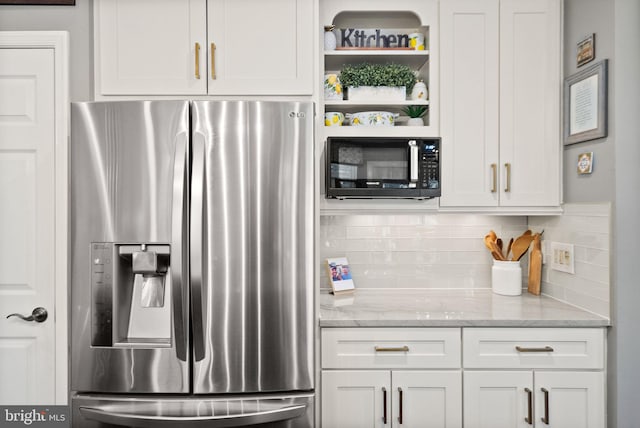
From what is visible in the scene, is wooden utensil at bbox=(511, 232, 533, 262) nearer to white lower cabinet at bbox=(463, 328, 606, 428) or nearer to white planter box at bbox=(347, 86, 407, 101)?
white lower cabinet at bbox=(463, 328, 606, 428)

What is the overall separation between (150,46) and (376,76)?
1038 mm

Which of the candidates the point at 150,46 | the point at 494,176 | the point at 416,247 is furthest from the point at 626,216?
the point at 150,46

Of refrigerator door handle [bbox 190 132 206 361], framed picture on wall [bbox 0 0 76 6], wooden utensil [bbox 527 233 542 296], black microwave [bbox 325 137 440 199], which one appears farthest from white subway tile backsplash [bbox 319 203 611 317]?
framed picture on wall [bbox 0 0 76 6]

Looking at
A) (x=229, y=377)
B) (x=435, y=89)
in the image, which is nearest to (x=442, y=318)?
(x=229, y=377)

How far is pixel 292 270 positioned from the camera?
1.62 m

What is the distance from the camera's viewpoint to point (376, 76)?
82.0 inches

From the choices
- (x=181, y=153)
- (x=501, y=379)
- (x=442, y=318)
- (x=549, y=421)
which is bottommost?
(x=549, y=421)

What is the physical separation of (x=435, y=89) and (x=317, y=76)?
0.58m

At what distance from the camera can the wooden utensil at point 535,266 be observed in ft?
7.42

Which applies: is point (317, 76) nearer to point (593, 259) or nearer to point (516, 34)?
point (516, 34)

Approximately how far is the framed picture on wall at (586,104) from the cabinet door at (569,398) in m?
1.01

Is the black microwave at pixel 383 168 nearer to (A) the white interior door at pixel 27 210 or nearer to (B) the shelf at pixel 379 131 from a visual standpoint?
(B) the shelf at pixel 379 131

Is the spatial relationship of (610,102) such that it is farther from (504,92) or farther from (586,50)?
(504,92)

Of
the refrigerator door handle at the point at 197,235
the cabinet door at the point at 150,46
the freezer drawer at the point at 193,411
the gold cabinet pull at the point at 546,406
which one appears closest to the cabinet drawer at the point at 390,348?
the freezer drawer at the point at 193,411
